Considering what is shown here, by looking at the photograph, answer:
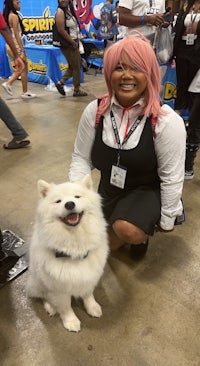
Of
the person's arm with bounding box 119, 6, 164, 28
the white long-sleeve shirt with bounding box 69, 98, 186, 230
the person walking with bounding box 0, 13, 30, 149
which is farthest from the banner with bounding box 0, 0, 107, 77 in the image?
the white long-sleeve shirt with bounding box 69, 98, 186, 230

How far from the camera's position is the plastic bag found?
244cm

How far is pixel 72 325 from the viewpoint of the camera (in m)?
1.36

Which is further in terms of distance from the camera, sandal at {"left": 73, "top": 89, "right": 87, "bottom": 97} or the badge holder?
sandal at {"left": 73, "top": 89, "right": 87, "bottom": 97}

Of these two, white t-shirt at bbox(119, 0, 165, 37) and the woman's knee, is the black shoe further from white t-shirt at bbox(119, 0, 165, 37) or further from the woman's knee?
white t-shirt at bbox(119, 0, 165, 37)

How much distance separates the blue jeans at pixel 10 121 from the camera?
300 centimetres

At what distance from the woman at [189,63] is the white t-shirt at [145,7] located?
0.30 meters

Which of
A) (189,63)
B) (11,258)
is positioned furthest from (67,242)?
(189,63)

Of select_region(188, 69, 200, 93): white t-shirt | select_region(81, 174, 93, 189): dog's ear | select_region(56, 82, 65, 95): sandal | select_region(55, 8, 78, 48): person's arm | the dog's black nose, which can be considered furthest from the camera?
select_region(56, 82, 65, 95): sandal

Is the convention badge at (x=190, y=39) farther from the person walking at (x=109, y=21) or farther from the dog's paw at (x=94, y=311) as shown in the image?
the person walking at (x=109, y=21)

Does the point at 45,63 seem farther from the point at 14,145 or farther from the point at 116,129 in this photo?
the point at 116,129

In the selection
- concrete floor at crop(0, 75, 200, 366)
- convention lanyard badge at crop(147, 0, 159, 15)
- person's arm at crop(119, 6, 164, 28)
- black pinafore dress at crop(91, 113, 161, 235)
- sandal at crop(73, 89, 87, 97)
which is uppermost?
convention lanyard badge at crop(147, 0, 159, 15)

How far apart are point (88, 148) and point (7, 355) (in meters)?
1.12

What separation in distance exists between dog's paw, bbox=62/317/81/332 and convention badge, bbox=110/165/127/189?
0.74 m

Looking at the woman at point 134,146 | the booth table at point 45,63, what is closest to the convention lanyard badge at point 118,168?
the woman at point 134,146
